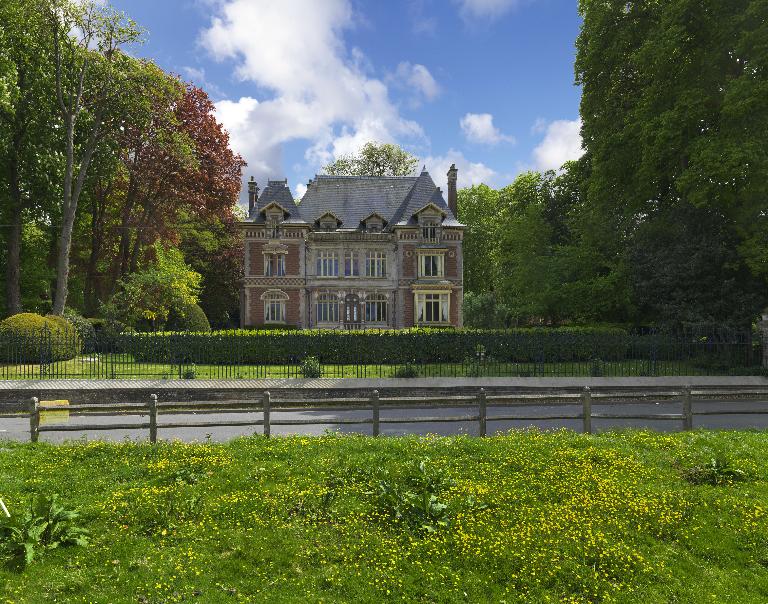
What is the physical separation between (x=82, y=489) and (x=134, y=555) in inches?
99.7

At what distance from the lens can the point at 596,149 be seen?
98.1 ft

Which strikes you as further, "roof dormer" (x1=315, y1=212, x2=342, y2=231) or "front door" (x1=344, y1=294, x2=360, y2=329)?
"roof dormer" (x1=315, y1=212, x2=342, y2=231)

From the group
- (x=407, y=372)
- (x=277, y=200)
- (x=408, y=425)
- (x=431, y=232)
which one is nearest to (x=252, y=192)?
(x=277, y=200)

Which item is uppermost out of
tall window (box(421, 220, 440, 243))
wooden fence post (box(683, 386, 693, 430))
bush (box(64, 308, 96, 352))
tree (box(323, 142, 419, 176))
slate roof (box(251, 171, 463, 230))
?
tree (box(323, 142, 419, 176))

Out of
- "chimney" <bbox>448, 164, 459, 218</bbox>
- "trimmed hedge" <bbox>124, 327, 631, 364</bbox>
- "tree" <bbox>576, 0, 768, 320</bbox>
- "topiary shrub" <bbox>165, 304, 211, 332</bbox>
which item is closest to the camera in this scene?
"tree" <bbox>576, 0, 768, 320</bbox>

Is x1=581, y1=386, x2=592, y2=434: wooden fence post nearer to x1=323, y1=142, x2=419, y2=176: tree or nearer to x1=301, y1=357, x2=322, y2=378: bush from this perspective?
x1=301, y1=357, x2=322, y2=378: bush

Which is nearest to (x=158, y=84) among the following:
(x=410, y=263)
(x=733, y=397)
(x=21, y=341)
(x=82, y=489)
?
(x=21, y=341)

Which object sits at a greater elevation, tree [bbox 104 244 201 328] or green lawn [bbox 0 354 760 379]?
tree [bbox 104 244 201 328]

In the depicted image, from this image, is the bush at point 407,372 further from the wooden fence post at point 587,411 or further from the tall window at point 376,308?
the tall window at point 376,308

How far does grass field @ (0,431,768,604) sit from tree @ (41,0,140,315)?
22.0 meters

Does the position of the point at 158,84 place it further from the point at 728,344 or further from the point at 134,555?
the point at 728,344

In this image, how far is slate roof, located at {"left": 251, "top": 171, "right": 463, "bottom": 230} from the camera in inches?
1617

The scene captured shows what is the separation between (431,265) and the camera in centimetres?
4147

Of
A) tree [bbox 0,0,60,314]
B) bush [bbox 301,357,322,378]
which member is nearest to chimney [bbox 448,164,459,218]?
bush [bbox 301,357,322,378]
